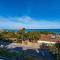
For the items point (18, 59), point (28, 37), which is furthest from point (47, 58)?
point (28, 37)

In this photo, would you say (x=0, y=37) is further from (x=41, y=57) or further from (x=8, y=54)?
(x=41, y=57)

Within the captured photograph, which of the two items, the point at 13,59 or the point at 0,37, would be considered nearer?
the point at 13,59

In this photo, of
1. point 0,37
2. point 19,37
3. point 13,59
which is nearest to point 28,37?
point 19,37

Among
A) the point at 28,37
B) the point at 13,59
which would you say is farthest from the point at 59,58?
the point at 28,37

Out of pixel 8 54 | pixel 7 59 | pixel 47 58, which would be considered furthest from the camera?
pixel 8 54

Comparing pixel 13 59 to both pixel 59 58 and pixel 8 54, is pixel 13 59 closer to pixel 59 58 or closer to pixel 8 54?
pixel 8 54

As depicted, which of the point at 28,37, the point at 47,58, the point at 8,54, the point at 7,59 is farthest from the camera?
the point at 28,37

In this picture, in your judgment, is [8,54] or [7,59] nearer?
[7,59]

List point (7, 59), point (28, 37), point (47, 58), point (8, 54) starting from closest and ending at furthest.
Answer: point (7, 59)
point (47, 58)
point (8, 54)
point (28, 37)
